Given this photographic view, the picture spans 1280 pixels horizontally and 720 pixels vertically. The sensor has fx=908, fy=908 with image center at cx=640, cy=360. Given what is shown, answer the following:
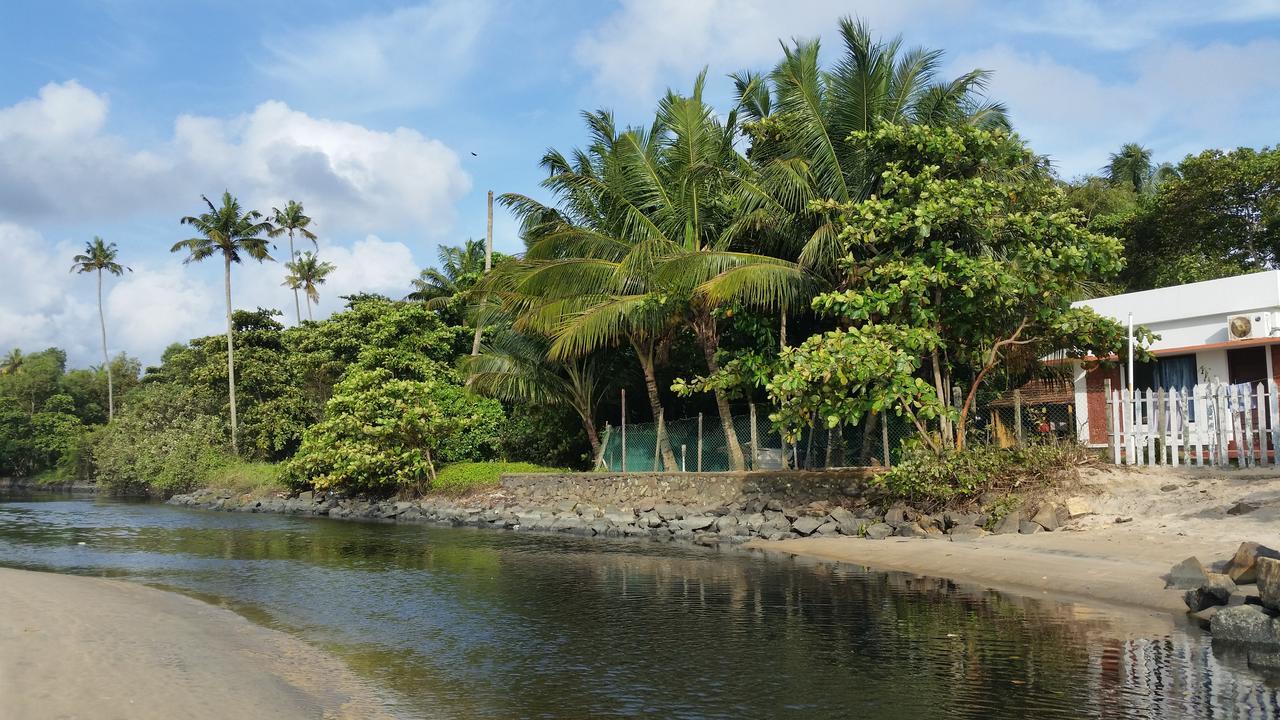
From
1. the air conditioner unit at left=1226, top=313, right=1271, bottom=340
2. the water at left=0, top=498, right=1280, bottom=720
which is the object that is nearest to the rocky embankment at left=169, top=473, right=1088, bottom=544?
the water at left=0, top=498, right=1280, bottom=720

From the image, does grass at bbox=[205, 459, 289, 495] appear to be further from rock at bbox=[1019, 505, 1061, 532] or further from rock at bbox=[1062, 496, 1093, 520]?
rock at bbox=[1062, 496, 1093, 520]

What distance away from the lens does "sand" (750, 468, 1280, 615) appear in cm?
1191

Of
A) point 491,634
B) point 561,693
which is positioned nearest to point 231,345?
point 491,634

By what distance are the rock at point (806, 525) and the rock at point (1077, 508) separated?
16.2 ft

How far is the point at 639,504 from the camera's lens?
2347cm

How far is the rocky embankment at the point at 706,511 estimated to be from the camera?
1683 centimetres

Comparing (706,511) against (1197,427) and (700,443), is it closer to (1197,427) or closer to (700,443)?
(700,443)

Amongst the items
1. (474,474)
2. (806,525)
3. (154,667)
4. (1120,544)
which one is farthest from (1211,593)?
(474,474)

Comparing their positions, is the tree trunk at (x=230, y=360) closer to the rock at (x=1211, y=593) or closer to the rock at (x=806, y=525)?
the rock at (x=806, y=525)

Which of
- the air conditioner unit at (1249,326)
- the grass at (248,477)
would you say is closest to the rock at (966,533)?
the air conditioner unit at (1249,326)

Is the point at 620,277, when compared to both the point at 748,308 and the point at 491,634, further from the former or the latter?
the point at 491,634

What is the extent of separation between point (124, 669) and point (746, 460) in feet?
53.7

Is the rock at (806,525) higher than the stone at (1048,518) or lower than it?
lower

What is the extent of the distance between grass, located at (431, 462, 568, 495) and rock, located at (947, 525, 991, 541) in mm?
14687
